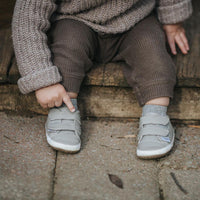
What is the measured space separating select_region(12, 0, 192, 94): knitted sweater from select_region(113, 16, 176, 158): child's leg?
0.40 ft

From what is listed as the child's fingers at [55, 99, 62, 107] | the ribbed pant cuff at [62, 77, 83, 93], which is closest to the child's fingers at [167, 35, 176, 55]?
the ribbed pant cuff at [62, 77, 83, 93]

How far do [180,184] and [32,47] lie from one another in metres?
0.82

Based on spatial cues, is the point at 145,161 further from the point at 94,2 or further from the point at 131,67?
the point at 94,2

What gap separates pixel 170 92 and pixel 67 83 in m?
0.46

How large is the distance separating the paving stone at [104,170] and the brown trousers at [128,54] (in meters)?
0.23

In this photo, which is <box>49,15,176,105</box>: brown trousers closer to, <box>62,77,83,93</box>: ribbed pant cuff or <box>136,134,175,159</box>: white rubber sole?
<box>62,77,83,93</box>: ribbed pant cuff

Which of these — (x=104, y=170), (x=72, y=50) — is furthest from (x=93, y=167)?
(x=72, y=50)

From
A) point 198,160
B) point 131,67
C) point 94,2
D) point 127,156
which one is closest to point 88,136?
point 127,156

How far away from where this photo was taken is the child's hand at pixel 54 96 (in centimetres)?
127

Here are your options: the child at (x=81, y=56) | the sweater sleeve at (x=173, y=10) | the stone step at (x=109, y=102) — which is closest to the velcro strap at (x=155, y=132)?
the child at (x=81, y=56)

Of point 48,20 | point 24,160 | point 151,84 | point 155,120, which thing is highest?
point 48,20

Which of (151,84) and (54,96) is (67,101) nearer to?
(54,96)

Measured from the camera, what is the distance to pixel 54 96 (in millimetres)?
1264

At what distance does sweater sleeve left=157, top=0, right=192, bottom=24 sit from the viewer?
1.54 metres
